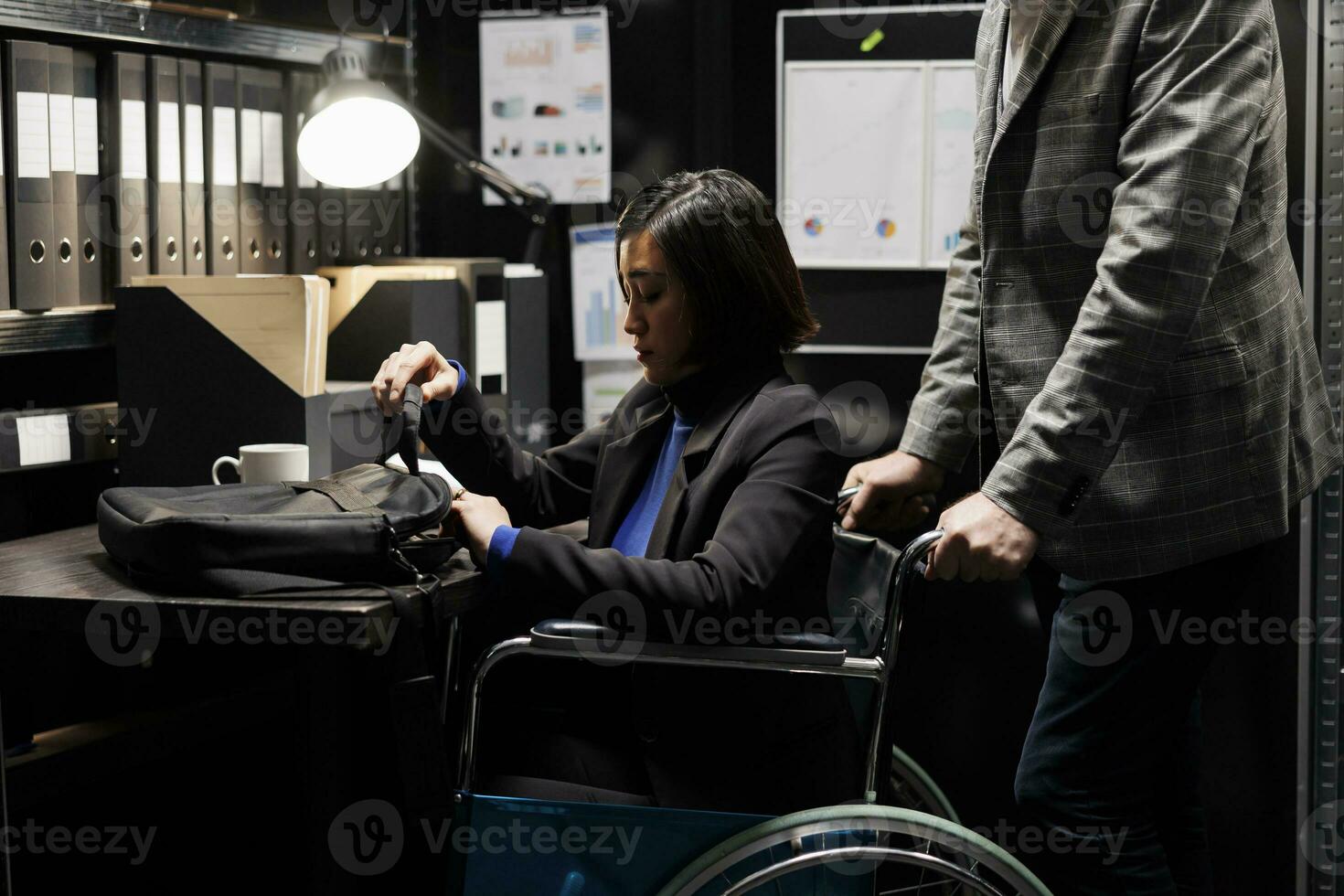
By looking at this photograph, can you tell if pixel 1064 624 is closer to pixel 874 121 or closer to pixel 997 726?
pixel 997 726

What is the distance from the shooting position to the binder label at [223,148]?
2.05 m

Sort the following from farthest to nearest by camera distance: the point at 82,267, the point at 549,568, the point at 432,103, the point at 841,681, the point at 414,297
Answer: the point at 432,103 < the point at 414,297 < the point at 82,267 < the point at 841,681 < the point at 549,568

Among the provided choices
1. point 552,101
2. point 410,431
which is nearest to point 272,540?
point 410,431

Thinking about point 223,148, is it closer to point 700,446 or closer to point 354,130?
point 354,130

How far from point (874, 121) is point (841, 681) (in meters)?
1.15

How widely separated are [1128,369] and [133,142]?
1.40m

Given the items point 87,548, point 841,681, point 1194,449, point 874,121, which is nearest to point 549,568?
point 841,681

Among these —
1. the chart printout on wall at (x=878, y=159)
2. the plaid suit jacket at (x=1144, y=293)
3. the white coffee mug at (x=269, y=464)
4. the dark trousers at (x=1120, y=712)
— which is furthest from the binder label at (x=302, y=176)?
the dark trousers at (x=1120, y=712)

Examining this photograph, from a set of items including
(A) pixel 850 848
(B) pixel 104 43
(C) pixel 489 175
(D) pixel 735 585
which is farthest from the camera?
(C) pixel 489 175

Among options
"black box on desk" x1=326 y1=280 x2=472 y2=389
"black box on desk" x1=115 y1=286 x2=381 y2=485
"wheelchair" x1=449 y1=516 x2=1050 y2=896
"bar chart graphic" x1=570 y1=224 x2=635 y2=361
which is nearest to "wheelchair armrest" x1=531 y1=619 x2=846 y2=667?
"wheelchair" x1=449 y1=516 x2=1050 y2=896

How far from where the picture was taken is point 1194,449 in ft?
4.65

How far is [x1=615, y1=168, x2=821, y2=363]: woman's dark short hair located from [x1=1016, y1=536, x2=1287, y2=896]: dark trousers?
48 centimetres

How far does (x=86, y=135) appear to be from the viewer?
1.86 meters

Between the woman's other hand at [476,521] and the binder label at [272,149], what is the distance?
3.00ft
